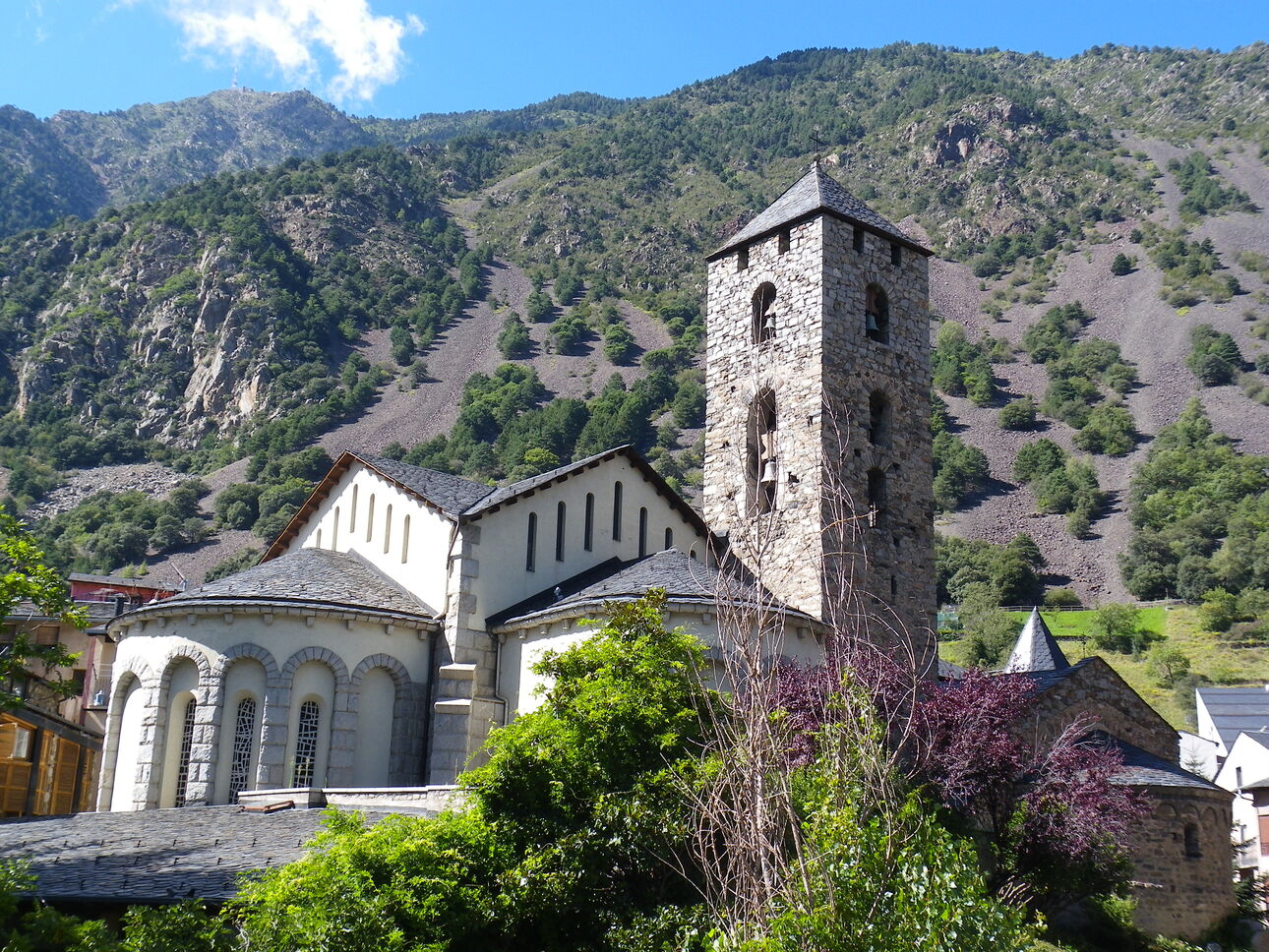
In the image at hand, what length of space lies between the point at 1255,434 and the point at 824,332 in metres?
99.8

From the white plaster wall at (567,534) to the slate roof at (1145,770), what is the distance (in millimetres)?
10519

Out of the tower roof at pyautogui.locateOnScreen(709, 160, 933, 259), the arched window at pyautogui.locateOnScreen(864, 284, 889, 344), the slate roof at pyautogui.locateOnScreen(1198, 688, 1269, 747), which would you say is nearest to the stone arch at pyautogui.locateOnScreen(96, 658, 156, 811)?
the tower roof at pyautogui.locateOnScreen(709, 160, 933, 259)

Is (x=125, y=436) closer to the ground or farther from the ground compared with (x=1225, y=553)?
farther from the ground

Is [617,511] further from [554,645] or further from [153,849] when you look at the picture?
[153,849]

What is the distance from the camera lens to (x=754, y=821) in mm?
10336

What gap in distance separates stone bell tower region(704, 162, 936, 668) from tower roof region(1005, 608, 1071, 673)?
9.62m

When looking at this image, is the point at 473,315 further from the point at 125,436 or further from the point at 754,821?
the point at 754,821

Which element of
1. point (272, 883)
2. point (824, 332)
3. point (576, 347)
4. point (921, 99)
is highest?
point (921, 99)

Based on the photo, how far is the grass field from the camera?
63.8 metres

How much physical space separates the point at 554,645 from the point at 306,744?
544 cm

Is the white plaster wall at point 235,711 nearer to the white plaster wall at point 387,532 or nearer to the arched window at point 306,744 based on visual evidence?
the arched window at point 306,744

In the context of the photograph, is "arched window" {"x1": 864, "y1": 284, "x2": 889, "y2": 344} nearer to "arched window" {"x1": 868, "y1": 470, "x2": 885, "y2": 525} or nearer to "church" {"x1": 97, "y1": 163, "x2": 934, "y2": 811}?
"church" {"x1": 97, "y1": 163, "x2": 934, "y2": 811}

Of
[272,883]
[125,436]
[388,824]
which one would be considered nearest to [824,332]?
[388,824]

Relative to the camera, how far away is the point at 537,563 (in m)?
27.5
